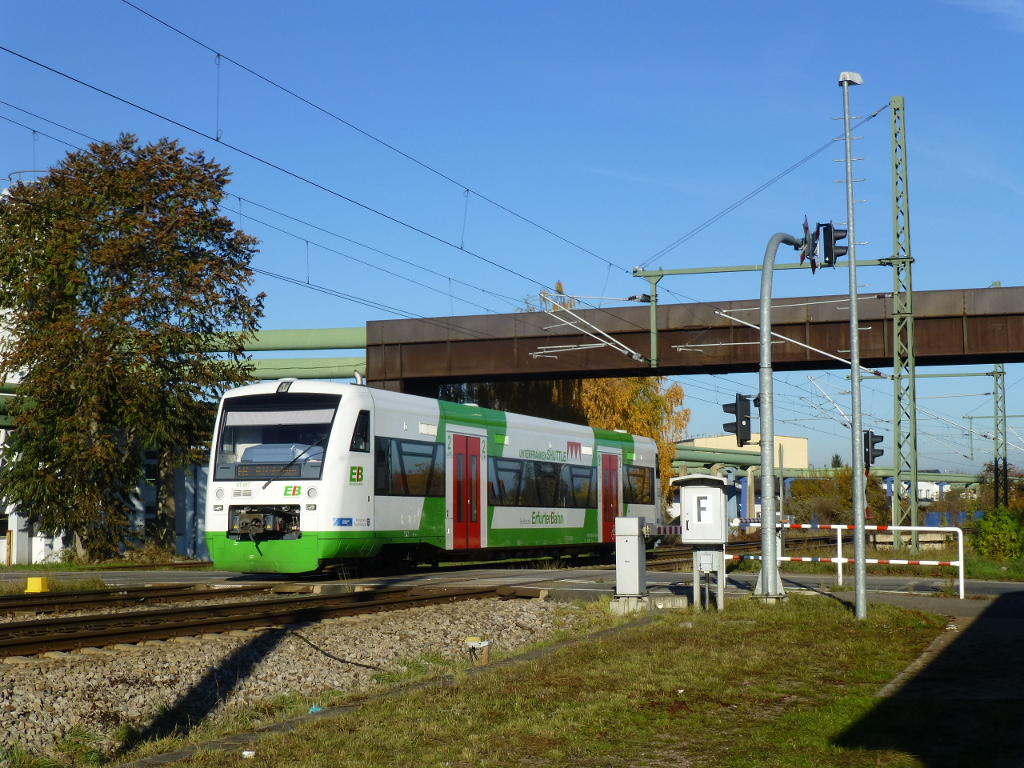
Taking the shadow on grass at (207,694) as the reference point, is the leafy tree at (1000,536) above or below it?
above

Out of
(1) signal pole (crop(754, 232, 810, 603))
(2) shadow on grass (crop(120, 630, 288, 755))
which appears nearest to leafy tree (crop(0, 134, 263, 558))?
(1) signal pole (crop(754, 232, 810, 603))

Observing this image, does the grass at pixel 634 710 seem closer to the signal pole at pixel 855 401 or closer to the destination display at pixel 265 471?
the signal pole at pixel 855 401

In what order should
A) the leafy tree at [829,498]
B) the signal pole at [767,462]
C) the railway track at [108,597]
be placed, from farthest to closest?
the leafy tree at [829,498] < the signal pole at [767,462] < the railway track at [108,597]

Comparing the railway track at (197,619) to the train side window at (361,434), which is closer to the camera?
the railway track at (197,619)

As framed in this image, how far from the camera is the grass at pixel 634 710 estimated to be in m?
6.75

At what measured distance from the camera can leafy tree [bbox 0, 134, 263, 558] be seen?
32.4 meters

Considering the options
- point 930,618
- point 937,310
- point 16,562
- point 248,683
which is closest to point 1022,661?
point 930,618

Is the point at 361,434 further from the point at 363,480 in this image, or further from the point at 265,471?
the point at 265,471

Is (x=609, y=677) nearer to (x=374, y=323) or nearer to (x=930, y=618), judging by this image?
(x=930, y=618)

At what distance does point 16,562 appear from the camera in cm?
3491

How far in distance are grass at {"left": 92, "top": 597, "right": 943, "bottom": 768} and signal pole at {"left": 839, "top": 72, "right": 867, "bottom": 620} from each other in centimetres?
168

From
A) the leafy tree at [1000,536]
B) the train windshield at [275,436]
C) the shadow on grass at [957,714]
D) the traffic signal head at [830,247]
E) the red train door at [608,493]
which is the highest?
the traffic signal head at [830,247]

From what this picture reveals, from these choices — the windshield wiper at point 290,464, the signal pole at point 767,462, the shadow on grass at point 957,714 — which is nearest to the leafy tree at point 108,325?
the windshield wiper at point 290,464

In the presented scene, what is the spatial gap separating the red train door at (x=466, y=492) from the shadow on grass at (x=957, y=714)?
1256 cm
